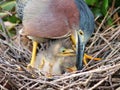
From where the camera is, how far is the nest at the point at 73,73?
2303mm

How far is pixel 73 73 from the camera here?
242cm

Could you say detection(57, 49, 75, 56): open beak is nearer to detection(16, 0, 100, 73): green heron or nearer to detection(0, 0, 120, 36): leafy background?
detection(16, 0, 100, 73): green heron

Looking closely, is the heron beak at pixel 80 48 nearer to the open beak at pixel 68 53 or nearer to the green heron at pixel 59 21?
the green heron at pixel 59 21

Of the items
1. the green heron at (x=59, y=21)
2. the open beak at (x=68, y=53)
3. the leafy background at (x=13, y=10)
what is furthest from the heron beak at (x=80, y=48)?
the leafy background at (x=13, y=10)

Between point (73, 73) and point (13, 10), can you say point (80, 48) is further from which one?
point (13, 10)

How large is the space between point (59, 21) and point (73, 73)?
274 millimetres

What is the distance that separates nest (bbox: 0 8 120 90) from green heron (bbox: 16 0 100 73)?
171mm

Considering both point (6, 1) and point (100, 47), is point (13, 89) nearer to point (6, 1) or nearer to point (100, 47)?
point (100, 47)

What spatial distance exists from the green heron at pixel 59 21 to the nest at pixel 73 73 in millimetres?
171

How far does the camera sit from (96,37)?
292cm

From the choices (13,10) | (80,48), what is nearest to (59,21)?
(80,48)

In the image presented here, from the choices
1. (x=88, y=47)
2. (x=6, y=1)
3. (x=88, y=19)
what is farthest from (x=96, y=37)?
(x=6, y=1)

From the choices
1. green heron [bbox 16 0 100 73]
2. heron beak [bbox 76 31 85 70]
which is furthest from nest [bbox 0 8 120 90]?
green heron [bbox 16 0 100 73]

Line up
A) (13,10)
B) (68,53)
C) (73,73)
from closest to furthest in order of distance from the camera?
(73,73), (68,53), (13,10)
